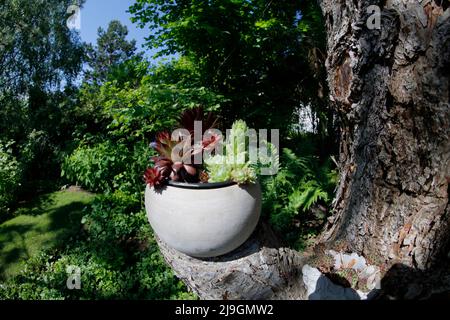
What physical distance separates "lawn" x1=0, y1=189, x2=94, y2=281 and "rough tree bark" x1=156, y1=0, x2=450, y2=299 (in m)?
1.95

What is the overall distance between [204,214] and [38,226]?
3189 mm

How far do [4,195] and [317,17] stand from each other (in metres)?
5.68

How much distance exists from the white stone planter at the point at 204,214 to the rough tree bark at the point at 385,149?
0.29m

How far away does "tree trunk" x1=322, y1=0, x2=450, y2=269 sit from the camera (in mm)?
2027

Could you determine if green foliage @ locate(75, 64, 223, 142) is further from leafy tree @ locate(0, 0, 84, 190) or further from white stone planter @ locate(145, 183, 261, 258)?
leafy tree @ locate(0, 0, 84, 190)

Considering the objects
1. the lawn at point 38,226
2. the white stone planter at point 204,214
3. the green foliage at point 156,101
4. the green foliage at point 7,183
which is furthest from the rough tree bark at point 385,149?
the green foliage at point 7,183

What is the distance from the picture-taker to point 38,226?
4074mm

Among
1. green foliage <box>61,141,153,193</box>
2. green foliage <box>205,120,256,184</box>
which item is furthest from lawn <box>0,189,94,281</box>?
green foliage <box>205,120,256,184</box>

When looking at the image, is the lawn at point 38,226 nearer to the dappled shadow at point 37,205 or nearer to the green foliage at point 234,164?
the dappled shadow at point 37,205

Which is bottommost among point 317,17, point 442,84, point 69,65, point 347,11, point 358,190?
point 358,190
